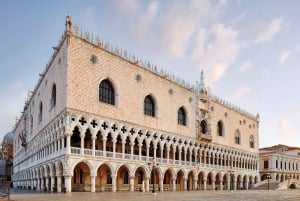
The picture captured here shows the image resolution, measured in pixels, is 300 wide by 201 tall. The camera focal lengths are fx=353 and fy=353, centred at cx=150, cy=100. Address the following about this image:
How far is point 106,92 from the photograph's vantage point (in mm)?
32938

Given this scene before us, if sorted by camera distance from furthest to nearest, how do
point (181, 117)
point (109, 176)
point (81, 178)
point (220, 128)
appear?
point (220, 128) → point (181, 117) → point (109, 176) → point (81, 178)

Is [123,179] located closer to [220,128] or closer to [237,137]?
[220,128]

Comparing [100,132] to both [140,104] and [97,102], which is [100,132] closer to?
[97,102]

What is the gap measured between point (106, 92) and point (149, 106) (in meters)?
6.97

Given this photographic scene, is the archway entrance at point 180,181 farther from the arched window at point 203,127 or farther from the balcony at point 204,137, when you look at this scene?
the arched window at point 203,127

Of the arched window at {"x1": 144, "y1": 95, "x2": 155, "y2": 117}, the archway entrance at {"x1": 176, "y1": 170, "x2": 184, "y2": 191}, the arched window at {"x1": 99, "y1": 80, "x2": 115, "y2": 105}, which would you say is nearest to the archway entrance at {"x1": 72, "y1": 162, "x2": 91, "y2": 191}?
the arched window at {"x1": 99, "y1": 80, "x2": 115, "y2": 105}

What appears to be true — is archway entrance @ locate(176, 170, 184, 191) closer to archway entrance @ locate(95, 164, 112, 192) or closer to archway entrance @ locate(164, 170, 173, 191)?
archway entrance @ locate(164, 170, 173, 191)

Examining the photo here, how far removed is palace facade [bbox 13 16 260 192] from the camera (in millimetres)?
29766

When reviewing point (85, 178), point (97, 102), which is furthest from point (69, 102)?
point (85, 178)

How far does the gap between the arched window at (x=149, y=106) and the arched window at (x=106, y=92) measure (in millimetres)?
5276

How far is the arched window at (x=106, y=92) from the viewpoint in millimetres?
32312

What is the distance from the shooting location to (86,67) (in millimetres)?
30812

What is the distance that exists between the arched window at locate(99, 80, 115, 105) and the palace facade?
0.09 m

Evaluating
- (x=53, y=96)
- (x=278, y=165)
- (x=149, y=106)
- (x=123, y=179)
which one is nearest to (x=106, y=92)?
(x=53, y=96)
